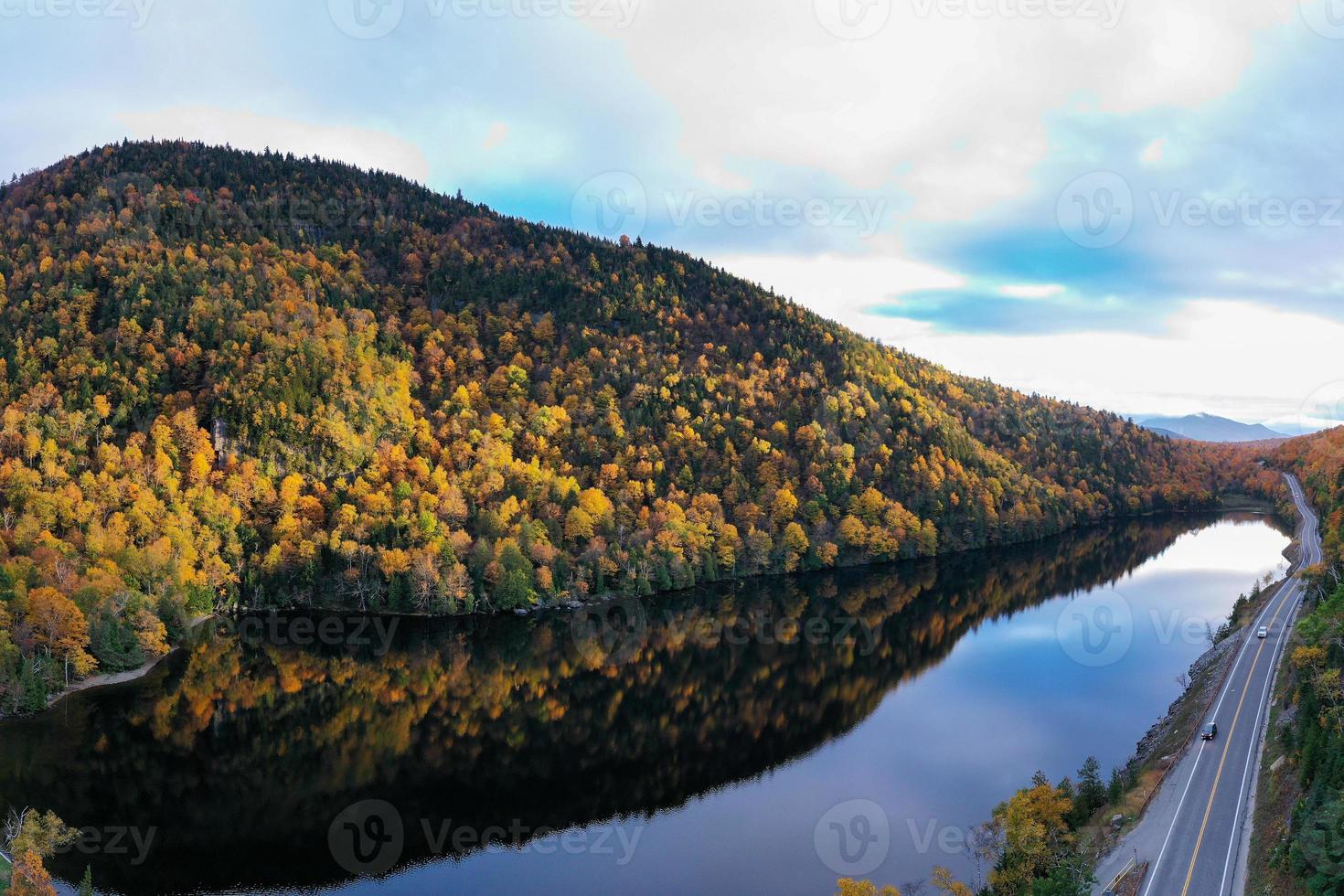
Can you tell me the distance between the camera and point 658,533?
10031 cm

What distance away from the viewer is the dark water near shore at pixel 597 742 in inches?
1571

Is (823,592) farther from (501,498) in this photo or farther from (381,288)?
(381,288)

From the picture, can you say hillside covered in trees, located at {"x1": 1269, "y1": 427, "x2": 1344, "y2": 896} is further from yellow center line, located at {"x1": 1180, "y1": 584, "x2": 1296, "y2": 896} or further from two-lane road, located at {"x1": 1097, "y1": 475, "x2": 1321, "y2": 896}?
yellow center line, located at {"x1": 1180, "y1": 584, "x2": 1296, "y2": 896}

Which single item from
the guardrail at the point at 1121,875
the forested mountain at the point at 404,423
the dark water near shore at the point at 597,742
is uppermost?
the forested mountain at the point at 404,423

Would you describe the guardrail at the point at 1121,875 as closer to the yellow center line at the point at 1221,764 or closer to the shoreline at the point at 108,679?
the yellow center line at the point at 1221,764

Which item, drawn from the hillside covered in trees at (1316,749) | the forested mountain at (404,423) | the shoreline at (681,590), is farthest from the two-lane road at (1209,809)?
the forested mountain at (404,423)

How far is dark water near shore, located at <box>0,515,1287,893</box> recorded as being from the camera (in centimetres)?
3991

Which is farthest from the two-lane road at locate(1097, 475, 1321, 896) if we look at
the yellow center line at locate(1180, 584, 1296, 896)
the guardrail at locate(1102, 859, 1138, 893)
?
the guardrail at locate(1102, 859, 1138, 893)

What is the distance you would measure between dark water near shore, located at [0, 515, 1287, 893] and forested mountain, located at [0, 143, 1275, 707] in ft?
27.0

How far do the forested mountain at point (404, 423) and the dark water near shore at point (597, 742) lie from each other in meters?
8.22

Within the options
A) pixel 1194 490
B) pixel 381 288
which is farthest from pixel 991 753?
pixel 1194 490

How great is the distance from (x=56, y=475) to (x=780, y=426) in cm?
9262

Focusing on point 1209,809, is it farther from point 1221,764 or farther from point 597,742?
point 597,742

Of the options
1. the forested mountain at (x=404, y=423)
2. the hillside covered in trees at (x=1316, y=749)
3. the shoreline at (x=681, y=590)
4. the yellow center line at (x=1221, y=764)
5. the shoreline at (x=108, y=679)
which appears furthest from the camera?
the shoreline at (x=681, y=590)
